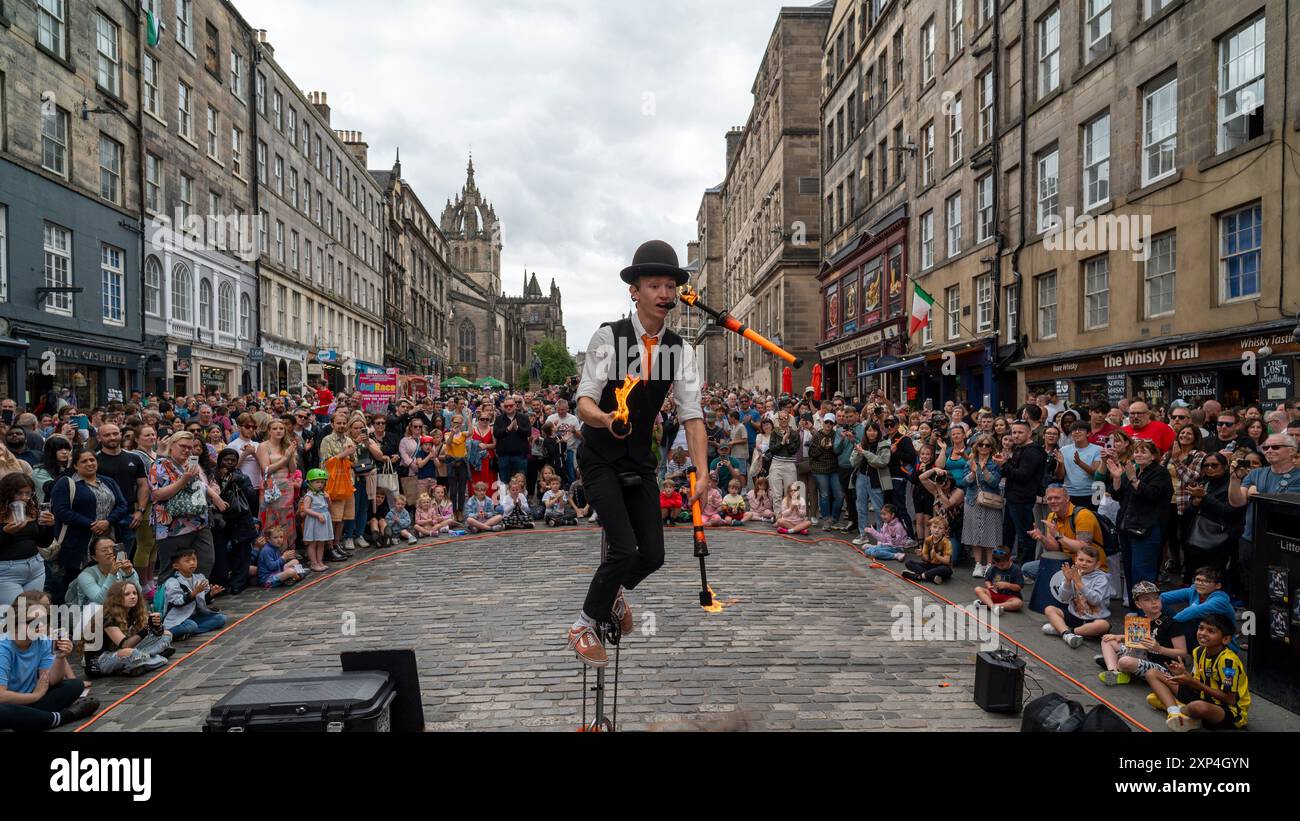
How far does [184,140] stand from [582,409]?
2925 cm

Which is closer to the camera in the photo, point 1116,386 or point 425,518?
point 425,518

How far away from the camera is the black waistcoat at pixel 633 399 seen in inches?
178

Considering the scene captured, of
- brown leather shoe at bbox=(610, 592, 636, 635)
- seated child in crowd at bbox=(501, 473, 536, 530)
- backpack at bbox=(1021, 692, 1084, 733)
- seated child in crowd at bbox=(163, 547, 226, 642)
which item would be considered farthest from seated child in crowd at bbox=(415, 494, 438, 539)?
backpack at bbox=(1021, 692, 1084, 733)

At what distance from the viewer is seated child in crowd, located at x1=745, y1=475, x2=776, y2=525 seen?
45.6 ft

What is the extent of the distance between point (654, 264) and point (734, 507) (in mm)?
9688

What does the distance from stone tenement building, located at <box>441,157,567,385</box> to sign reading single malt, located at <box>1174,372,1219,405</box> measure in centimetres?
7784

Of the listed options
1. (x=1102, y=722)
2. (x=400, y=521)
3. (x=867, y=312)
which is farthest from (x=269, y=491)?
(x=867, y=312)

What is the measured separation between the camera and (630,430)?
4555 millimetres

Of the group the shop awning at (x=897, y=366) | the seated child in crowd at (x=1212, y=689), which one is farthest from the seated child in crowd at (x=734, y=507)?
the shop awning at (x=897, y=366)

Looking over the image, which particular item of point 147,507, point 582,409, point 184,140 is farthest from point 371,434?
point 184,140

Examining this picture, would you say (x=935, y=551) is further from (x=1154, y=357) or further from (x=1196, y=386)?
(x=1154, y=357)

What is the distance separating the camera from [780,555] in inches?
428

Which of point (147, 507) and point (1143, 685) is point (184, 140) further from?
point (1143, 685)
